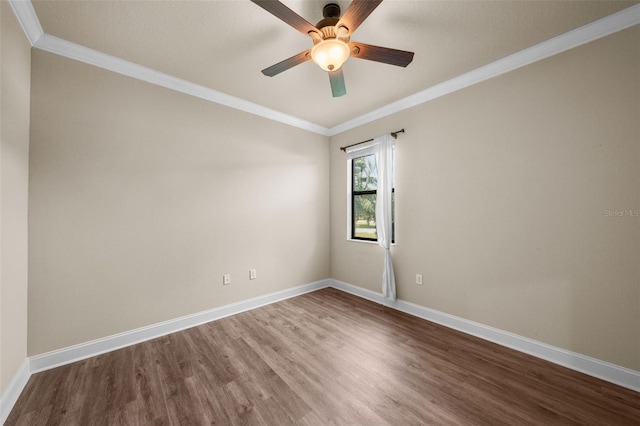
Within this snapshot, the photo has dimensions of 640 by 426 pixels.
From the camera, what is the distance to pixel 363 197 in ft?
12.7

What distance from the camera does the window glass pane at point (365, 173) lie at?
373 centimetres

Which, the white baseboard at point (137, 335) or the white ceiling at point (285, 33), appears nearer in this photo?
the white ceiling at point (285, 33)

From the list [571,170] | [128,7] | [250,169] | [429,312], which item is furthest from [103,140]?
[571,170]

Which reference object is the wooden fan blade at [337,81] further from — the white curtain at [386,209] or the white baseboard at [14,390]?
the white baseboard at [14,390]

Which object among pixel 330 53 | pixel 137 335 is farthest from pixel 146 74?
pixel 137 335

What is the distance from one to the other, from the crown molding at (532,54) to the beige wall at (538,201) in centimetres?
7

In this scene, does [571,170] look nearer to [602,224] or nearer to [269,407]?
[602,224]

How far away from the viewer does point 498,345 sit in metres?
2.34

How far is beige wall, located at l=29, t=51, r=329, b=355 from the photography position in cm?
203

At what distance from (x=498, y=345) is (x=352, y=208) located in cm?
245

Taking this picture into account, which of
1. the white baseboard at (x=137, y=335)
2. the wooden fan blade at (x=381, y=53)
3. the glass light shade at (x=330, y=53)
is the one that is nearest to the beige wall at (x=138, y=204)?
the white baseboard at (x=137, y=335)

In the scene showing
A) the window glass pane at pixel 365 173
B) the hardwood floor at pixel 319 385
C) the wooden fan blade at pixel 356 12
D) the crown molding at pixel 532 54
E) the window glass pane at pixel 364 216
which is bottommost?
the hardwood floor at pixel 319 385

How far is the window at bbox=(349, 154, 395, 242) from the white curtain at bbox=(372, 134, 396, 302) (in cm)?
31

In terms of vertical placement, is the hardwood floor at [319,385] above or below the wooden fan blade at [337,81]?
below
